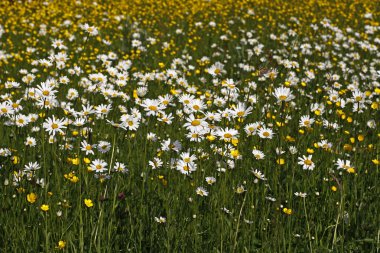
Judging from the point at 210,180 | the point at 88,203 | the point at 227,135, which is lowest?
the point at 88,203

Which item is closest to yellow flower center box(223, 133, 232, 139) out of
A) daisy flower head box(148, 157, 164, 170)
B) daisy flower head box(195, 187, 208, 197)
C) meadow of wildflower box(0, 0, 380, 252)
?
meadow of wildflower box(0, 0, 380, 252)

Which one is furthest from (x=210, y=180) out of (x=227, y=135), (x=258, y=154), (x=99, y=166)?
(x=99, y=166)

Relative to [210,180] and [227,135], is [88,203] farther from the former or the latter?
[227,135]

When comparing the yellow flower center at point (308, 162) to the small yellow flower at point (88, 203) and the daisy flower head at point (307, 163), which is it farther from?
the small yellow flower at point (88, 203)

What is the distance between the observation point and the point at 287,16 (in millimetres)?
11375

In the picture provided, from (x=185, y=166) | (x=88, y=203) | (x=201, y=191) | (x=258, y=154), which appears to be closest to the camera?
(x=88, y=203)

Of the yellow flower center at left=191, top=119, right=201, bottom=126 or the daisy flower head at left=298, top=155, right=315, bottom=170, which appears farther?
the daisy flower head at left=298, top=155, right=315, bottom=170

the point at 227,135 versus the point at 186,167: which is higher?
the point at 227,135

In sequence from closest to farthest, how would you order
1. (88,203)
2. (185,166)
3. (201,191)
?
(88,203)
(201,191)
(185,166)

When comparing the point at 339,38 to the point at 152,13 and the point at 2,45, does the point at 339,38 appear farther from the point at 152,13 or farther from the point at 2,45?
the point at 2,45

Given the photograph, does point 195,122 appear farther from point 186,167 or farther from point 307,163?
point 307,163

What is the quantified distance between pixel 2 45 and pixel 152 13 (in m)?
3.97

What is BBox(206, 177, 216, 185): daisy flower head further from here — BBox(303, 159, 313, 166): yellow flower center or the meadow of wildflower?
BBox(303, 159, 313, 166): yellow flower center

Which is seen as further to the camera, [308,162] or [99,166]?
[308,162]
